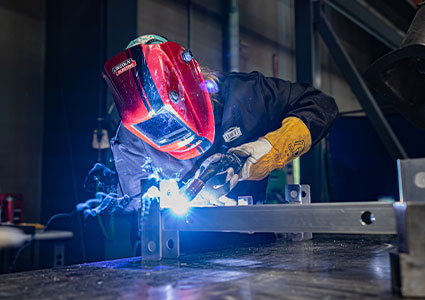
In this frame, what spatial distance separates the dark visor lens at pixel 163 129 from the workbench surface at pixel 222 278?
0.40 metres

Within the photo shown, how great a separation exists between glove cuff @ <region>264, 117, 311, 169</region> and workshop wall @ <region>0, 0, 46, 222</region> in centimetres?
215

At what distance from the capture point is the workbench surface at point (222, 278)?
0.74m

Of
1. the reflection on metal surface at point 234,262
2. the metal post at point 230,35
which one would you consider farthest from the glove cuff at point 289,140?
the metal post at point 230,35

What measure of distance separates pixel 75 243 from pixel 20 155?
0.79 m

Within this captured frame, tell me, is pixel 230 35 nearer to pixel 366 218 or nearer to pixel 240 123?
pixel 240 123

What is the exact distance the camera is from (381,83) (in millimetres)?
1516

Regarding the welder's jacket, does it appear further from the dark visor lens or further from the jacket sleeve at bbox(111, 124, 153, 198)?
the dark visor lens

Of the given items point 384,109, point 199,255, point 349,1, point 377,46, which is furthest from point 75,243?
point 377,46

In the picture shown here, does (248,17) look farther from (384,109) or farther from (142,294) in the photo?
(142,294)

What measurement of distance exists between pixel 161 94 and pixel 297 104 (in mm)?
900

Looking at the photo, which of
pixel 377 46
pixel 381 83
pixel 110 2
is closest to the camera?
pixel 381 83

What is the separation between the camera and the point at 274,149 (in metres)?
1.72

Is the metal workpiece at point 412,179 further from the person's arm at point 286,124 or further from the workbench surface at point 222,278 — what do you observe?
the person's arm at point 286,124

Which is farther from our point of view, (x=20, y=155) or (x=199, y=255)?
(x=20, y=155)
